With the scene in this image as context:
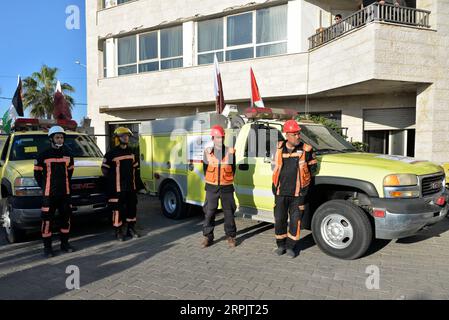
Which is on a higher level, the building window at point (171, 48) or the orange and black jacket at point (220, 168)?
the building window at point (171, 48)

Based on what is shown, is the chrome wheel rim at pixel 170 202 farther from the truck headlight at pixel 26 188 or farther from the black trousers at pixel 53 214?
the truck headlight at pixel 26 188

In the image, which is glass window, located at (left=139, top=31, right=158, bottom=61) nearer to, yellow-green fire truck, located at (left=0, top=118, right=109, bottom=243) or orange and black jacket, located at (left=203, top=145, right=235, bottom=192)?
yellow-green fire truck, located at (left=0, top=118, right=109, bottom=243)

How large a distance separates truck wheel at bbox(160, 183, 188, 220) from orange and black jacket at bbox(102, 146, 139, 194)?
1670 mm

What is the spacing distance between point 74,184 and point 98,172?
48 cm

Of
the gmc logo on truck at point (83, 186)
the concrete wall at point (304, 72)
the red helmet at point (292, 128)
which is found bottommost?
the gmc logo on truck at point (83, 186)

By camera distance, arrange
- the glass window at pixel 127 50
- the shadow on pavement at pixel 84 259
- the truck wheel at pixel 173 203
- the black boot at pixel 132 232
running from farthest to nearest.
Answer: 1. the glass window at pixel 127 50
2. the truck wheel at pixel 173 203
3. the black boot at pixel 132 232
4. the shadow on pavement at pixel 84 259

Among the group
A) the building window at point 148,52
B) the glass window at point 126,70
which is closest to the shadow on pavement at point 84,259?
the building window at point 148,52

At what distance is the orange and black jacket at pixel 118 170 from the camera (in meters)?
5.90

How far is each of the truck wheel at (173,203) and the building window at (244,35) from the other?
7606 millimetres

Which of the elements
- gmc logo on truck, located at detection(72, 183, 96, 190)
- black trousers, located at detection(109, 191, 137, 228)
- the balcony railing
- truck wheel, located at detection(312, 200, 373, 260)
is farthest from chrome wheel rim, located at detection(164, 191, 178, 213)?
the balcony railing

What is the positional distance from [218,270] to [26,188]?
3.32 metres

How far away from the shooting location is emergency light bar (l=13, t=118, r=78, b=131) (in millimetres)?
7438

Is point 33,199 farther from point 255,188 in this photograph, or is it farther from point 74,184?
point 255,188

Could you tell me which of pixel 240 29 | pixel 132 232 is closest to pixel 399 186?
pixel 132 232
